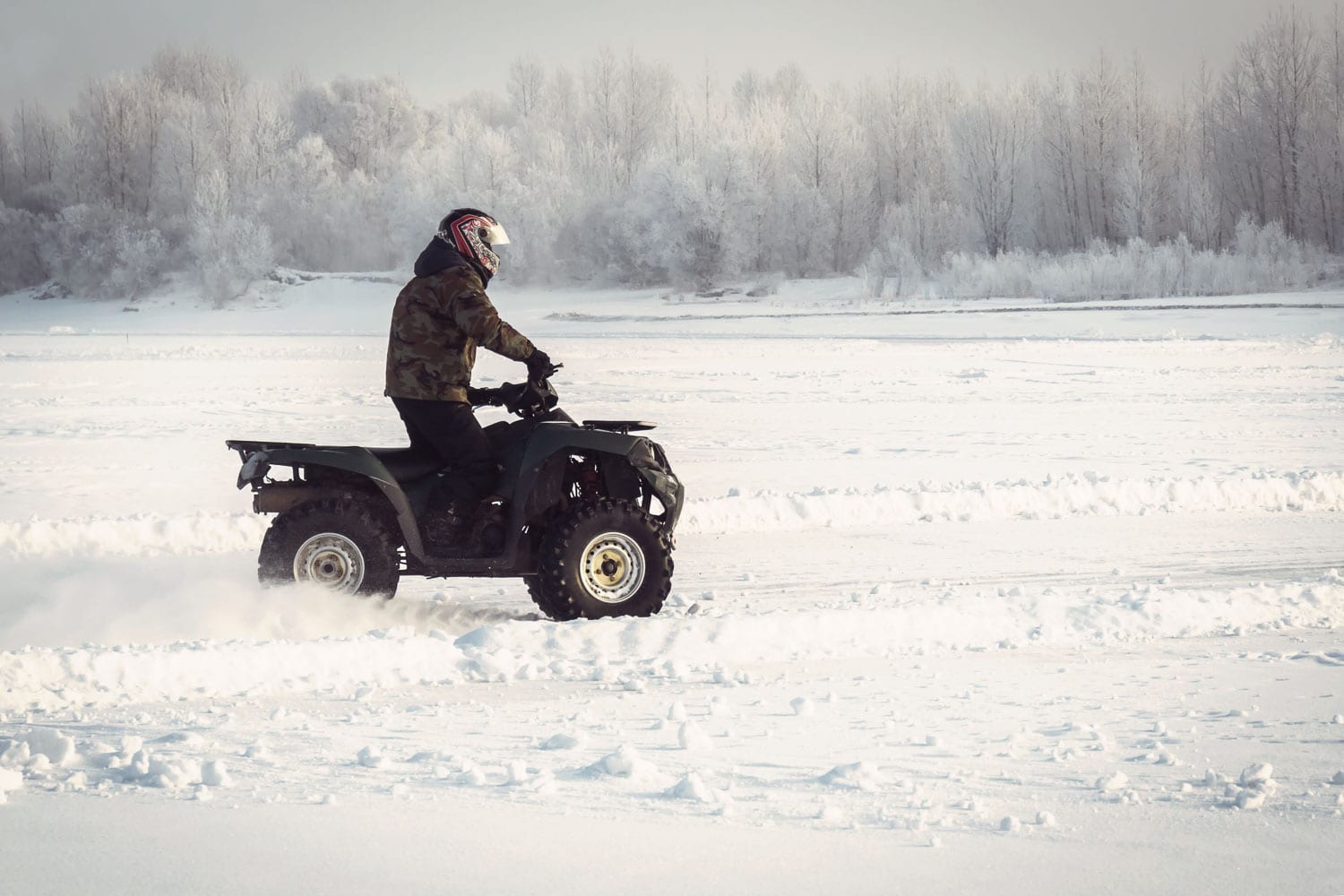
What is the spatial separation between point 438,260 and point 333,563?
Result: 5.10 ft

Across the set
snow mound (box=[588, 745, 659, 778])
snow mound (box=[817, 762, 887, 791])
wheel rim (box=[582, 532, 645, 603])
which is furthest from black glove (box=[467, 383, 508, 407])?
snow mound (box=[817, 762, 887, 791])

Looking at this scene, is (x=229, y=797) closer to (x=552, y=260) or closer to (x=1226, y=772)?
(x=1226, y=772)

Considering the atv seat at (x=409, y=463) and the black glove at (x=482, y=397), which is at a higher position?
the black glove at (x=482, y=397)

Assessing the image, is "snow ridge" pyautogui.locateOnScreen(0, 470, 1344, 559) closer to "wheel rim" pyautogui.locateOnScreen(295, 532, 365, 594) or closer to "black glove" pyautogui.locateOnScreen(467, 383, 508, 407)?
"wheel rim" pyautogui.locateOnScreen(295, 532, 365, 594)

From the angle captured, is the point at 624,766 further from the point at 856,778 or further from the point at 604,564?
the point at 604,564

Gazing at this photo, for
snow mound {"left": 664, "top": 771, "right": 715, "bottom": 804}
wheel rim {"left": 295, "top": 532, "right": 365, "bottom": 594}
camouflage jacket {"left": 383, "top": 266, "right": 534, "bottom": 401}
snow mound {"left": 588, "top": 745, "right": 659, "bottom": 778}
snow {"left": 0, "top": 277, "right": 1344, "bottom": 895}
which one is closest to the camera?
snow {"left": 0, "top": 277, "right": 1344, "bottom": 895}

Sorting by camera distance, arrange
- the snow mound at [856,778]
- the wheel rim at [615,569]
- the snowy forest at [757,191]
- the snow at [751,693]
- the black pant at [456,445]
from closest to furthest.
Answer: the snow at [751,693], the snow mound at [856,778], the black pant at [456,445], the wheel rim at [615,569], the snowy forest at [757,191]

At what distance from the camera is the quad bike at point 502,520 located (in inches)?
→ 285

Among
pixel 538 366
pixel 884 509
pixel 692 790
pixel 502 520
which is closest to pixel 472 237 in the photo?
pixel 538 366

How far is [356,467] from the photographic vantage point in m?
7.16

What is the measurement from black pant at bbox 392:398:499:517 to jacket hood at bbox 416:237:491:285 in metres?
0.62

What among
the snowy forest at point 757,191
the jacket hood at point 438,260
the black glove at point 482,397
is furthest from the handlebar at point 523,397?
the snowy forest at point 757,191

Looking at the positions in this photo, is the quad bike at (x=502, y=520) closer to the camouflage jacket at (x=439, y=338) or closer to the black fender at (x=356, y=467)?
the black fender at (x=356, y=467)

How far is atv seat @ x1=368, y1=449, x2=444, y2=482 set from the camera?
7.32m
